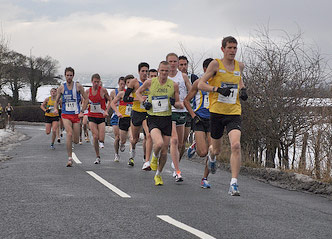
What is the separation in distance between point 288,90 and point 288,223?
7.72 meters

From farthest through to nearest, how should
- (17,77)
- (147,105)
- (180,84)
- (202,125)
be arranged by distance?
(17,77) < (180,84) < (202,125) < (147,105)

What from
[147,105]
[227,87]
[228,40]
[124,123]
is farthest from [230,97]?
[124,123]

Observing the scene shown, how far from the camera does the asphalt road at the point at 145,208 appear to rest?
17.1 feet

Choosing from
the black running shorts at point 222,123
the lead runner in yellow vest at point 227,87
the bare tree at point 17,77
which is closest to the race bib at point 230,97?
the lead runner in yellow vest at point 227,87

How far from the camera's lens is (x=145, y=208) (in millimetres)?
6402

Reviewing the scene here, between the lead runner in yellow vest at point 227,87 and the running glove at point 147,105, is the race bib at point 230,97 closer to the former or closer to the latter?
the lead runner in yellow vest at point 227,87

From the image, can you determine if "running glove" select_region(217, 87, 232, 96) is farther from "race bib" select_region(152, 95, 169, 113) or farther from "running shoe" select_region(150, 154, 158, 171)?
"running shoe" select_region(150, 154, 158, 171)

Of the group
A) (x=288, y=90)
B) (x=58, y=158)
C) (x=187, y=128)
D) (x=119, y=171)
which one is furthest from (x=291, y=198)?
(x=58, y=158)

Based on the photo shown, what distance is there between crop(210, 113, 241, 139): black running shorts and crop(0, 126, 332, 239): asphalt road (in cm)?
94

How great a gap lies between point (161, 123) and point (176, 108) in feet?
1.13

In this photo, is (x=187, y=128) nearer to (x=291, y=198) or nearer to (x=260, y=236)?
(x=291, y=198)

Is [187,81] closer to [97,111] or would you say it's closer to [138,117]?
[138,117]

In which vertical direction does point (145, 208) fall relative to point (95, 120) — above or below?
below

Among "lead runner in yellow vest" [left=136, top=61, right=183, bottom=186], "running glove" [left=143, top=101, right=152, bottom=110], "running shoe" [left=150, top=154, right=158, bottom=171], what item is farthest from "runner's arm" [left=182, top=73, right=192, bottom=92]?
"running shoe" [left=150, top=154, right=158, bottom=171]
